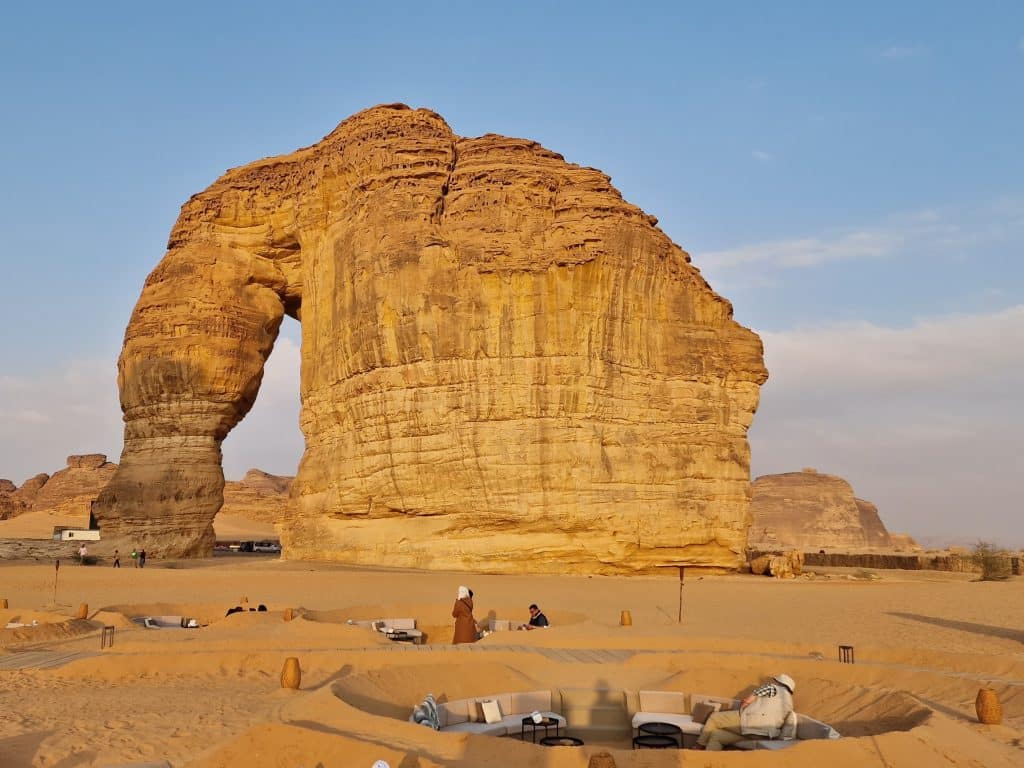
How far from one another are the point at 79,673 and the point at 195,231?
36496 millimetres

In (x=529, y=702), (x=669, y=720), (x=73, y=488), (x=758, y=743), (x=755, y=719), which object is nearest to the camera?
(x=758, y=743)

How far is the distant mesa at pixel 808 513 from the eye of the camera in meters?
91.8

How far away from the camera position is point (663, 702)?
33.2 feet

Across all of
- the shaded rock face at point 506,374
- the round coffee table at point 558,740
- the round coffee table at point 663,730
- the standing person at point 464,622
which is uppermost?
the shaded rock face at point 506,374

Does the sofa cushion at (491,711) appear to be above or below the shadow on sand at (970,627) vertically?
above

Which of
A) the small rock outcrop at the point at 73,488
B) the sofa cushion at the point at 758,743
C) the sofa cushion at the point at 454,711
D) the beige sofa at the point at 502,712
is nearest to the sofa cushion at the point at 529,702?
the beige sofa at the point at 502,712

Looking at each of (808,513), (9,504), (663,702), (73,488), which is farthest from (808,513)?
(663,702)

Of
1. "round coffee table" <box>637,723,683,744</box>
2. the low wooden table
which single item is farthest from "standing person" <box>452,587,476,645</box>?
"round coffee table" <box>637,723,683,744</box>

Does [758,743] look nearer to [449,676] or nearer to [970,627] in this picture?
[449,676]

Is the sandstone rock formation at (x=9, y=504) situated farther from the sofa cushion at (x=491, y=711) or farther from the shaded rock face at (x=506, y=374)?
the sofa cushion at (x=491, y=711)

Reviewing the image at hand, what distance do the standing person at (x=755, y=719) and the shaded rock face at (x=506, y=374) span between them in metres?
20.0

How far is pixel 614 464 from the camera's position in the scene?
96.1ft

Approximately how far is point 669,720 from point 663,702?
65cm

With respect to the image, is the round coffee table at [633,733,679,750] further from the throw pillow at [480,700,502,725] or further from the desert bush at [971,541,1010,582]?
the desert bush at [971,541,1010,582]
